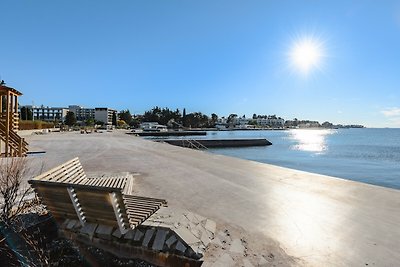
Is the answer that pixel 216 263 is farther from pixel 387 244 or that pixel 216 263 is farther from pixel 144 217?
pixel 387 244

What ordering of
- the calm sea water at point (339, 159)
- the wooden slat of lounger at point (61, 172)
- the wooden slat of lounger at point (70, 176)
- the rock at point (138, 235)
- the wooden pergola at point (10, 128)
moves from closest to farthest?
1. the rock at point (138, 235)
2. the wooden slat of lounger at point (61, 172)
3. the wooden slat of lounger at point (70, 176)
4. the wooden pergola at point (10, 128)
5. the calm sea water at point (339, 159)

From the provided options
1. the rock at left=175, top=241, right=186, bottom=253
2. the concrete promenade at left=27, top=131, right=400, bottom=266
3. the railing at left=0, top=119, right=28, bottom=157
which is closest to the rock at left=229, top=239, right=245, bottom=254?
the concrete promenade at left=27, top=131, right=400, bottom=266

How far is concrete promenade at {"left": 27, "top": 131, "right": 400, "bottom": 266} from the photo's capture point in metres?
4.08

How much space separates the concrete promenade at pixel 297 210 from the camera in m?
4.08

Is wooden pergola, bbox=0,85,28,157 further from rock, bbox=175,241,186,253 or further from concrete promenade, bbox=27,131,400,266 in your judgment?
rock, bbox=175,241,186,253

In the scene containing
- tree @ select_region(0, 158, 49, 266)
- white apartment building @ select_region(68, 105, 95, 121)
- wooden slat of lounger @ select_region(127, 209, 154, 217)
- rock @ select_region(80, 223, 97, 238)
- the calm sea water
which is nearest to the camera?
tree @ select_region(0, 158, 49, 266)

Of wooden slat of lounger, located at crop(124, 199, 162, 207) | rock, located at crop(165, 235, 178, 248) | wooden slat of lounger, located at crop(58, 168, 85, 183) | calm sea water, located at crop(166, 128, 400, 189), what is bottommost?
calm sea water, located at crop(166, 128, 400, 189)

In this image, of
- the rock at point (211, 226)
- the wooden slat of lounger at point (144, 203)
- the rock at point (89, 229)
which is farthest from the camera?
the wooden slat of lounger at point (144, 203)

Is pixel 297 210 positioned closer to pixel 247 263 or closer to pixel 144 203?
pixel 247 263

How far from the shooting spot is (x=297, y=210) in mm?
5887

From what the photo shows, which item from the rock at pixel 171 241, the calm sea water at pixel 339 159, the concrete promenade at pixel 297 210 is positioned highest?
the rock at pixel 171 241

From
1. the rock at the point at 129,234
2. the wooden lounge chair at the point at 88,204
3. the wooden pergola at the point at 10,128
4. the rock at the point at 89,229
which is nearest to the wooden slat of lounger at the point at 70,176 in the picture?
the wooden lounge chair at the point at 88,204

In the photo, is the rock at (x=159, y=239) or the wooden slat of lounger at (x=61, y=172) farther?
the wooden slat of lounger at (x=61, y=172)

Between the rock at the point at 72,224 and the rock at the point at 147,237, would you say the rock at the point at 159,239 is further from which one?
the rock at the point at 72,224
